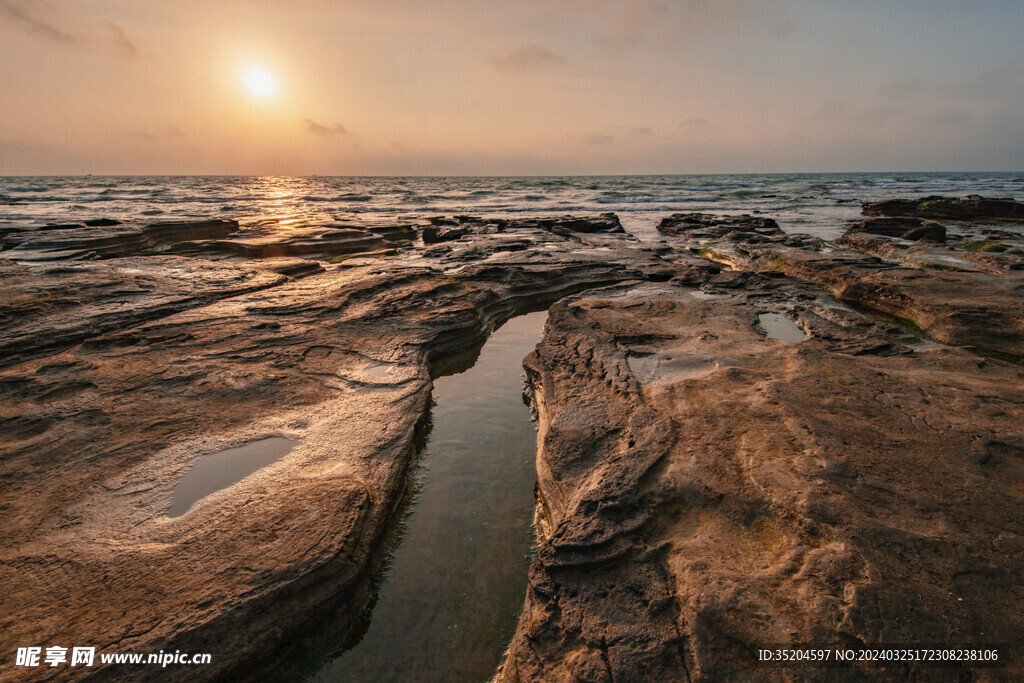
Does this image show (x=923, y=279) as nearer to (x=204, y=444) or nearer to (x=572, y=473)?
(x=572, y=473)

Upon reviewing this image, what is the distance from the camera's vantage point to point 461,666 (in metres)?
2.71

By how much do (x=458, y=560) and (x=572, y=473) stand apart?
0.98m

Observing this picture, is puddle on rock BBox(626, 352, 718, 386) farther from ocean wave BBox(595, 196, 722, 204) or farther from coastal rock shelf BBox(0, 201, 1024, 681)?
ocean wave BBox(595, 196, 722, 204)

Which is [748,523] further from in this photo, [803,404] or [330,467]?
[330,467]

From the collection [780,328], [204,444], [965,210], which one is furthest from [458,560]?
[965,210]

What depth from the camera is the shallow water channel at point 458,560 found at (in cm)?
274

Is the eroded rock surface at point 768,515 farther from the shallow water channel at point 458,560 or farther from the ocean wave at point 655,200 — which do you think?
the ocean wave at point 655,200

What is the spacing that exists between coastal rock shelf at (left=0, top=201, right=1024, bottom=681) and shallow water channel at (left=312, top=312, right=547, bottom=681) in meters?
0.18

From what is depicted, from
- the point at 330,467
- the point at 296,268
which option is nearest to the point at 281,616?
the point at 330,467

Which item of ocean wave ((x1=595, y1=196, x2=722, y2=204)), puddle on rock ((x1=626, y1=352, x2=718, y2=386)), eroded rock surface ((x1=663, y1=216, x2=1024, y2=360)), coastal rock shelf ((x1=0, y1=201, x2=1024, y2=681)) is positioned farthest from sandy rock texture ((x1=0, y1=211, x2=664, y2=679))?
ocean wave ((x1=595, y1=196, x2=722, y2=204))

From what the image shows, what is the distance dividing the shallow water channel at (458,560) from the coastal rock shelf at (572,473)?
18 cm

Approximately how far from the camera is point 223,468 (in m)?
3.77

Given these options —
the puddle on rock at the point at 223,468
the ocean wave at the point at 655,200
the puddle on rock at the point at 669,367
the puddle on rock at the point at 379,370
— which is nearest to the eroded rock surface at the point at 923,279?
the puddle on rock at the point at 669,367

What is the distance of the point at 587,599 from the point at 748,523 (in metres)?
1.00
